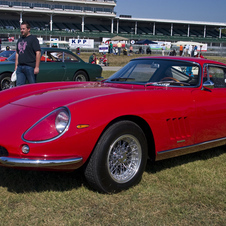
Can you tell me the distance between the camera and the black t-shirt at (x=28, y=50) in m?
6.72

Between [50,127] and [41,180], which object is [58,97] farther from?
[41,180]

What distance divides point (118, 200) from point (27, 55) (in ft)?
14.7

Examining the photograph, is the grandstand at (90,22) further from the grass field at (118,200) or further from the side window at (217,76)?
the grass field at (118,200)

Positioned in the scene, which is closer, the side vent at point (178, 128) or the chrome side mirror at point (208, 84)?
the side vent at point (178, 128)

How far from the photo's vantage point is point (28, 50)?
6750 mm

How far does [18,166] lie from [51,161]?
11.4 inches

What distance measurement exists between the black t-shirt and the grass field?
342 cm

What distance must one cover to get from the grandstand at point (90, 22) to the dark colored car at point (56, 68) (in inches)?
2021

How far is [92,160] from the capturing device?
3045 millimetres

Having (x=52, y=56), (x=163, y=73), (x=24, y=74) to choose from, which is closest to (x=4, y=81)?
(x=52, y=56)

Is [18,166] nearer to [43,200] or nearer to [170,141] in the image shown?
[43,200]

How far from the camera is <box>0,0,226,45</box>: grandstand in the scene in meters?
68.9

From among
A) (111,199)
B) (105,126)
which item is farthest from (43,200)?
(105,126)

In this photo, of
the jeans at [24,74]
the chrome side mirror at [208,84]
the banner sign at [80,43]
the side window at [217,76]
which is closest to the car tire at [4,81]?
the jeans at [24,74]
